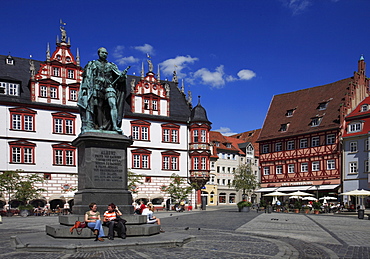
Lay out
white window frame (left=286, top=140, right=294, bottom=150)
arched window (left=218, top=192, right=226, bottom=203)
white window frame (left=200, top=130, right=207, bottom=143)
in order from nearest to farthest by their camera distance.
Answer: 1. white window frame (left=200, top=130, right=207, bottom=143)
2. white window frame (left=286, top=140, right=294, bottom=150)
3. arched window (left=218, top=192, right=226, bottom=203)

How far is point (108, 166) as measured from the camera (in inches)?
512

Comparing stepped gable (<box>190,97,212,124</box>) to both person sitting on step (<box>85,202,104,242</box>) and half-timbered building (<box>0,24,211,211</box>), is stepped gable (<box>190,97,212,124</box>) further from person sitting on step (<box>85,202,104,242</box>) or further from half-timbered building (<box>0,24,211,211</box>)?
person sitting on step (<box>85,202,104,242</box>)

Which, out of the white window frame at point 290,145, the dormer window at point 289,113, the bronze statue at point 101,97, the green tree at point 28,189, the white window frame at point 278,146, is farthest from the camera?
the dormer window at point 289,113

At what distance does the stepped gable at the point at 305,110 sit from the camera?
51438 mm

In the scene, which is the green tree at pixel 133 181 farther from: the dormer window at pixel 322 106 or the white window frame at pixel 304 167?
the dormer window at pixel 322 106

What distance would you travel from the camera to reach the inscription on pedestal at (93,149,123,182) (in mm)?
12812

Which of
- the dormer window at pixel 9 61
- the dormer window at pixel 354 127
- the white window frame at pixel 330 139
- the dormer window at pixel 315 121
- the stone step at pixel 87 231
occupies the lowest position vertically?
the stone step at pixel 87 231

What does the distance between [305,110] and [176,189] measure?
70.0 feet

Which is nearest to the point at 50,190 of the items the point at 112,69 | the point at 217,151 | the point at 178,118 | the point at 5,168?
the point at 5,168

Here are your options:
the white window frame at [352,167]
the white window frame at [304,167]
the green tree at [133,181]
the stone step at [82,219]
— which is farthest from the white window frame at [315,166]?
the stone step at [82,219]

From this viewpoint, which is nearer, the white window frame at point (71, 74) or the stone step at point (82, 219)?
the stone step at point (82, 219)

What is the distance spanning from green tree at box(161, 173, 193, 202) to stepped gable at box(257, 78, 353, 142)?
55.2ft

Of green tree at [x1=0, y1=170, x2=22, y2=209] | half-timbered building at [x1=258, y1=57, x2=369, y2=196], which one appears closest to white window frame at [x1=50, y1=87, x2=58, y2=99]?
green tree at [x1=0, y1=170, x2=22, y2=209]

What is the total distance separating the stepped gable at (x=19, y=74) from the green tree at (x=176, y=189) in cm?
1632
